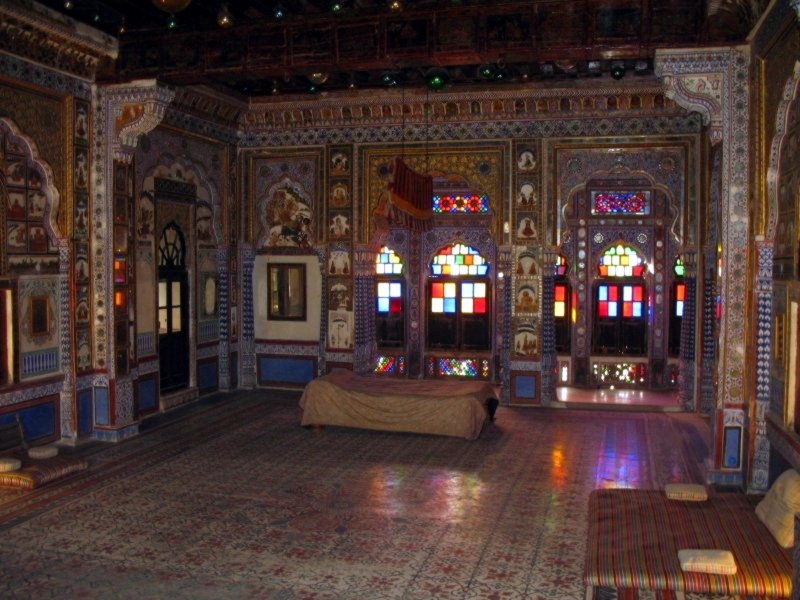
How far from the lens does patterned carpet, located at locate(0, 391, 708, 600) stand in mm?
5512

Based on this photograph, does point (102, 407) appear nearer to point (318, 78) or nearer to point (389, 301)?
point (318, 78)

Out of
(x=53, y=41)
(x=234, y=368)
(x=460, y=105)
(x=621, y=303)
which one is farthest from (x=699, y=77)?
(x=234, y=368)

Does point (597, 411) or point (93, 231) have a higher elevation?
point (93, 231)

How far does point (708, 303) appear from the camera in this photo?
Answer: 37.6 ft

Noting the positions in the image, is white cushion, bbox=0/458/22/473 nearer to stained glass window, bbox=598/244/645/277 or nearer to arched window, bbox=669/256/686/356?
stained glass window, bbox=598/244/645/277

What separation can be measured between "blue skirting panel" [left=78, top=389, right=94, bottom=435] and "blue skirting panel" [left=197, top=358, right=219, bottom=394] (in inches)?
115

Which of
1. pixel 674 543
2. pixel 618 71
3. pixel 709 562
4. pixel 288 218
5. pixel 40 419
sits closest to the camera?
pixel 709 562

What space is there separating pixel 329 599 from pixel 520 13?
5.63 m

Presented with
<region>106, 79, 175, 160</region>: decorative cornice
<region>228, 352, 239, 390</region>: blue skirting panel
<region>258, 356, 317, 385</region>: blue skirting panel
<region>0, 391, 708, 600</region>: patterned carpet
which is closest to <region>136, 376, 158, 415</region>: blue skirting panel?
<region>0, 391, 708, 600</region>: patterned carpet

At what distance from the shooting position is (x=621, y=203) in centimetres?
1382

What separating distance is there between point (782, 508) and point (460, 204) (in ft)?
31.0

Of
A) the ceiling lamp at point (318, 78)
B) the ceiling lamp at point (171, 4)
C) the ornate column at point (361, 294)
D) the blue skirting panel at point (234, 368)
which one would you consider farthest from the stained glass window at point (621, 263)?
the ceiling lamp at point (171, 4)

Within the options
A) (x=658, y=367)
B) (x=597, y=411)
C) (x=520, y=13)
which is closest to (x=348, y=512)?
(x=520, y=13)

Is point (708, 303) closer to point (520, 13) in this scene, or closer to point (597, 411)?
point (597, 411)
